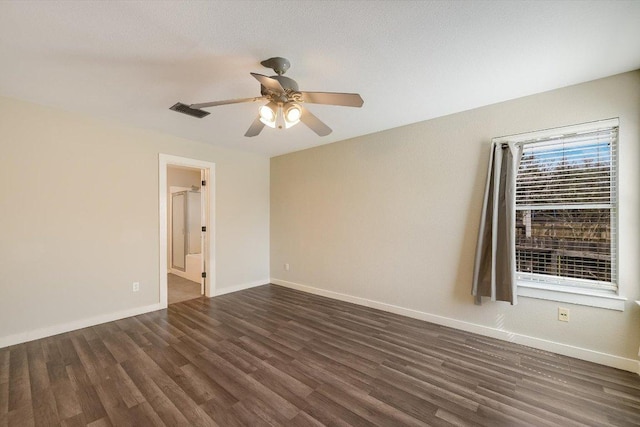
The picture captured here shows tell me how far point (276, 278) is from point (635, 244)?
4772 mm

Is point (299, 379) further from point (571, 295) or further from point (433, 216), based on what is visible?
point (571, 295)

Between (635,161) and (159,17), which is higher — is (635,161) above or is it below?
below

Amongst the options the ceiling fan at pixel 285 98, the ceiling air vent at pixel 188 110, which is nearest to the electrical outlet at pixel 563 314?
the ceiling fan at pixel 285 98

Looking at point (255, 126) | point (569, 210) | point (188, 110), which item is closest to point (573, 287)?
point (569, 210)

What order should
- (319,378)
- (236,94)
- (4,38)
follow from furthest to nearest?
1. (236,94)
2. (319,378)
3. (4,38)

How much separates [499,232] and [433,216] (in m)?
0.71

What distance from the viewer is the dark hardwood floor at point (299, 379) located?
5.64 feet

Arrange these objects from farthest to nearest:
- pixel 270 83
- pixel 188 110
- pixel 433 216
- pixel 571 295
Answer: pixel 433 216
pixel 188 110
pixel 571 295
pixel 270 83

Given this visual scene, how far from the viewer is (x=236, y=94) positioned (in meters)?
2.55

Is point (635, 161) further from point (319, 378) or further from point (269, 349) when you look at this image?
point (269, 349)

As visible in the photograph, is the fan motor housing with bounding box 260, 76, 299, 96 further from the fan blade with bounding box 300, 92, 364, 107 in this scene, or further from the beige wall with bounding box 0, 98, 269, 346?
the beige wall with bounding box 0, 98, 269, 346

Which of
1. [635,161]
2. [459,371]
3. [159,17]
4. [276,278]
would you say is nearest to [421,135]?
[635,161]

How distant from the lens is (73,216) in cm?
304

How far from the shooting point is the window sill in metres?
2.25
